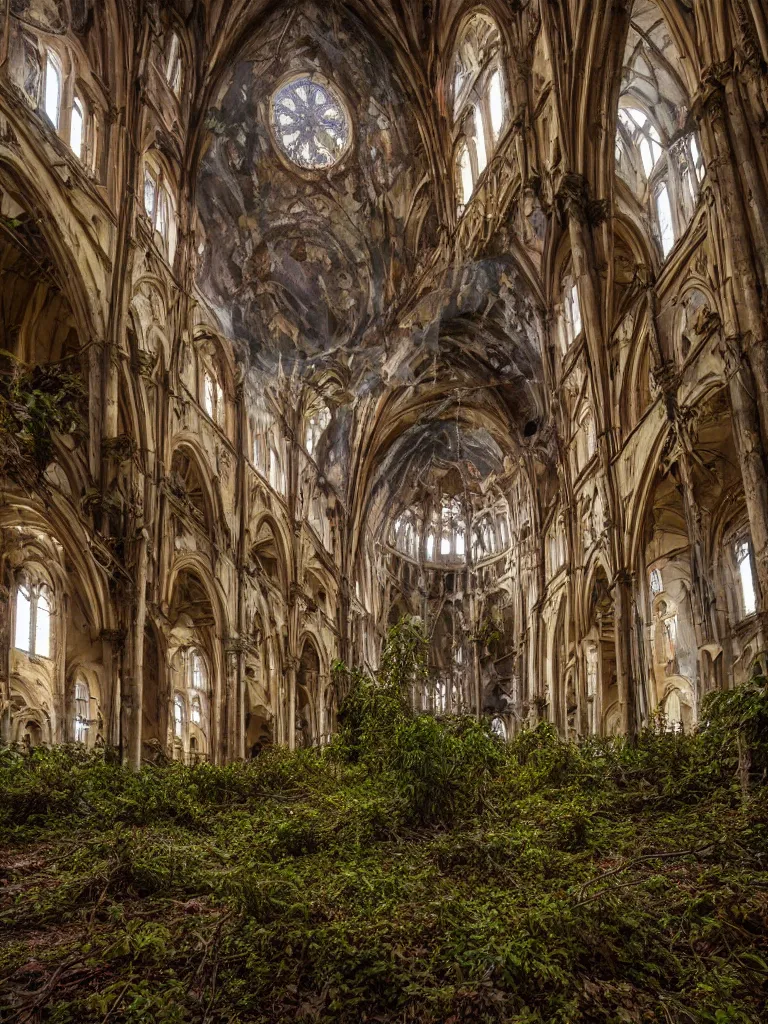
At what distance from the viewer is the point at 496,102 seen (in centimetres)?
2320

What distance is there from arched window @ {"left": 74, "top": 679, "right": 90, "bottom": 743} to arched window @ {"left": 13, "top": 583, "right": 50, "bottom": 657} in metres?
1.34

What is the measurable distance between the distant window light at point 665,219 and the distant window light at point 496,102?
659 cm

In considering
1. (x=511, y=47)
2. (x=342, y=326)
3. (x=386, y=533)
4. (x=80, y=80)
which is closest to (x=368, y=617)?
(x=386, y=533)

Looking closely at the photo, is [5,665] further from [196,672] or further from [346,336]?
[346,336]

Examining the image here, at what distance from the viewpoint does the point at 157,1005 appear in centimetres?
460

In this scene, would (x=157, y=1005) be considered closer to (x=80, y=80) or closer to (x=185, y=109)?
(x=80, y=80)

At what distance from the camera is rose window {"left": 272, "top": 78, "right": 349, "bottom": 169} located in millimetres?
25172

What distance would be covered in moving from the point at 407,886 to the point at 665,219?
1473 cm

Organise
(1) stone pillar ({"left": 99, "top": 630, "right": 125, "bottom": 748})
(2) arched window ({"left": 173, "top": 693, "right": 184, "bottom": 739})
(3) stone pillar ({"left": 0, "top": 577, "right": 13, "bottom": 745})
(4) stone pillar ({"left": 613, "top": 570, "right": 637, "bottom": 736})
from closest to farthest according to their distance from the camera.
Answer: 1. (1) stone pillar ({"left": 99, "top": 630, "right": 125, "bottom": 748})
2. (4) stone pillar ({"left": 613, "top": 570, "right": 637, "bottom": 736})
3. (3) stone pillar ({"left": 0, "top": 577, "right": 13, "bottom": 745})
4. (2) arched window ({"left": 173, "top": 693, "right": 184, "bottom": 739})

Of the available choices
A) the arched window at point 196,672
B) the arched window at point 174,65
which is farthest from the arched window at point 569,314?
the arched window at point 196,672

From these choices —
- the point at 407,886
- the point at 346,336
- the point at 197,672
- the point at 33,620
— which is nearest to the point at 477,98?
the point at 346,336

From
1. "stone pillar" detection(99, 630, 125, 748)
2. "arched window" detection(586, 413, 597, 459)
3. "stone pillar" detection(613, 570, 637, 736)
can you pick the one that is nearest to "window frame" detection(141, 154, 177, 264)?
"stone pillar" detection(99, 630, 125, 748)

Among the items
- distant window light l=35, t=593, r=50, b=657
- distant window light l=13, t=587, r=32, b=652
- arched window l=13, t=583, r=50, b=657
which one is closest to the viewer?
distant window light l=13, t=587, r=32, b=652

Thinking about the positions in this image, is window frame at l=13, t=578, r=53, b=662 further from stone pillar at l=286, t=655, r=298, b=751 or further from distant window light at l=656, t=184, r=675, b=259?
distant window light at l=656, t=184, r=675, b=259
